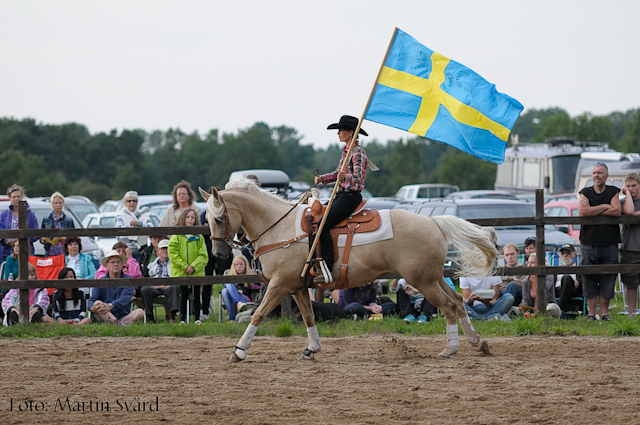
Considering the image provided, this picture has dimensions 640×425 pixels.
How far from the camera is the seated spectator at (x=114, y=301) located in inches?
412

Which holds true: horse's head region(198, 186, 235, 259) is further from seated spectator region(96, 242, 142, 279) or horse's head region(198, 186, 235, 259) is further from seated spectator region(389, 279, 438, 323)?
seated spectator region(96, 242, 142, 279)

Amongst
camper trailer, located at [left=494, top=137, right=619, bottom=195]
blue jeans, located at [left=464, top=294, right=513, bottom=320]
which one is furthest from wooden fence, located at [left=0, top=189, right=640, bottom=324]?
camper trailer, located at [left=494, top=137, right=619, bottom=195]

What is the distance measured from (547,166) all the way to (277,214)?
72.2 feet

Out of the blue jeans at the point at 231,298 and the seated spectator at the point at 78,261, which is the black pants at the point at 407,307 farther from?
the seated spectator at the point at 78,261

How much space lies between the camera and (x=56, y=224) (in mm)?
12148

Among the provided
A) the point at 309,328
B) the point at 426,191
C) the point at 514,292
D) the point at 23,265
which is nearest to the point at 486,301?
the point at 514,292

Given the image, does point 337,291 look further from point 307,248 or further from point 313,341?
point 307,248

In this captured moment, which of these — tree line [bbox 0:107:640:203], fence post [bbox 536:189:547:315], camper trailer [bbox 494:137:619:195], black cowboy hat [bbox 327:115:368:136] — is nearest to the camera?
black cowboy hat [bbox 327:115:368:136]

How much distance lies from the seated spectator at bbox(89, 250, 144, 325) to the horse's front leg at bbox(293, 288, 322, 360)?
3.64 meters

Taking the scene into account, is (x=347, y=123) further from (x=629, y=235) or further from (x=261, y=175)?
(x=261, y=175)

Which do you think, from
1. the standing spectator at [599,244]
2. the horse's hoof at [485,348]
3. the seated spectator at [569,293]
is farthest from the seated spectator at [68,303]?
the standing spectator at [599,244]

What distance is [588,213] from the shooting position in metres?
10.1

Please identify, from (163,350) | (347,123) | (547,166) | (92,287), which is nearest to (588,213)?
(347,123)

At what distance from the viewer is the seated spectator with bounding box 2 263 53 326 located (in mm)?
10398
